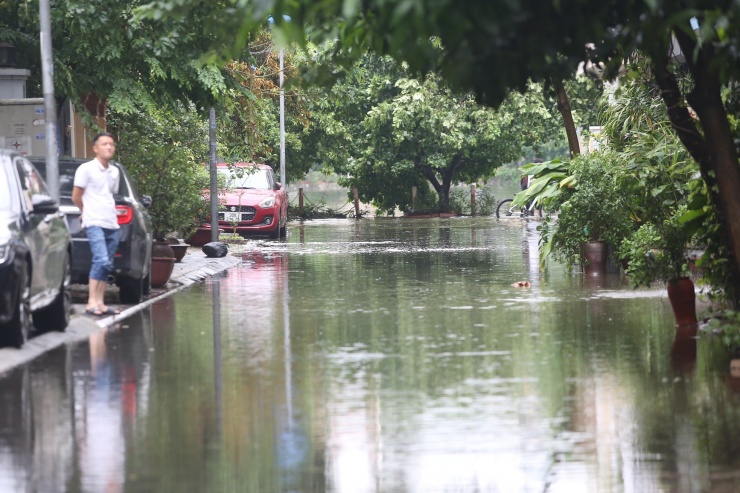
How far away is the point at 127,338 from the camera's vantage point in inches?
548

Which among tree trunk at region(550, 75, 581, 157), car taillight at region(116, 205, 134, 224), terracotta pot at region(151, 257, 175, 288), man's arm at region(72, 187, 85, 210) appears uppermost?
Result: tree trunk at region(550, 75, 581, 157)

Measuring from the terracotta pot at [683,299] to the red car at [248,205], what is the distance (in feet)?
71.2

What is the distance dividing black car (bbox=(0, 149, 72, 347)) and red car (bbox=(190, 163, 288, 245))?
2048 centimetres

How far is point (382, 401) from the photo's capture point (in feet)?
32.5

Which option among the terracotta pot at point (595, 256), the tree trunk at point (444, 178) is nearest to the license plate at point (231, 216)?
the terracotta pot at point (595, 256)

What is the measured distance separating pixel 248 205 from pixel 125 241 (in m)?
19.8

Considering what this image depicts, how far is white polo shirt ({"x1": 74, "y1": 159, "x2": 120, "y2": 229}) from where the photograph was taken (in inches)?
607

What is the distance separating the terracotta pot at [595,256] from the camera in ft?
71.1

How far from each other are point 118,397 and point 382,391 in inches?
71.9

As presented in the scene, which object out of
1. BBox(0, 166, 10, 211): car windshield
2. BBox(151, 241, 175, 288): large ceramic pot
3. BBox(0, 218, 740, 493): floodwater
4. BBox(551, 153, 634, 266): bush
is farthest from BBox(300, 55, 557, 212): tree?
BBox(0, 166, 10, 211): car windshield

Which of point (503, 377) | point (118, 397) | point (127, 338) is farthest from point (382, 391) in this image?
point (127, 338)

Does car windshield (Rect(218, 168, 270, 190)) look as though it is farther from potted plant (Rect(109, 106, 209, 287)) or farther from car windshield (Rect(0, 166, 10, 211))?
car windshield (Rect(0, 166, 10, 211))

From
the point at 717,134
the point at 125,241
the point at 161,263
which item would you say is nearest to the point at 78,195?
the point at 125,241

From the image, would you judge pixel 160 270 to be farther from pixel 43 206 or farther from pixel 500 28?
pixel 500 28
